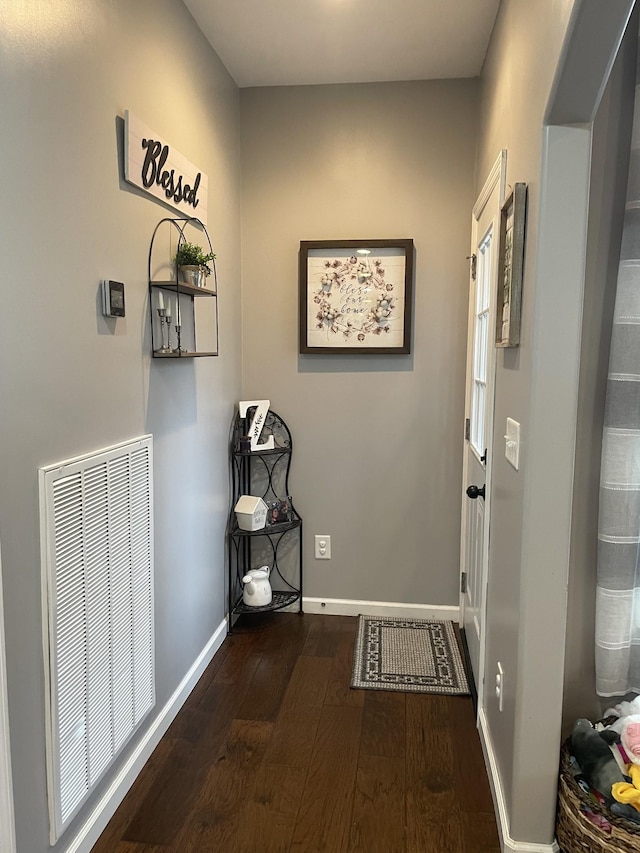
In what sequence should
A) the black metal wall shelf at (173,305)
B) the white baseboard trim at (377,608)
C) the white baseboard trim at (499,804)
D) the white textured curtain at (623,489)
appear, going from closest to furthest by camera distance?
the white textured curtain at (623,489), the white baseboard trim at (499,804), the black metal wall shelf at (173,305), the white baseboard trim at (377,608)

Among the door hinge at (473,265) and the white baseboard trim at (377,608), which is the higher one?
the door hinge at (473,265)

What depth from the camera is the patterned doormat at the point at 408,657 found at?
263cm

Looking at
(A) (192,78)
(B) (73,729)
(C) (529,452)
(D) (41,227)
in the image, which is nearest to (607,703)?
(C) (529,452)

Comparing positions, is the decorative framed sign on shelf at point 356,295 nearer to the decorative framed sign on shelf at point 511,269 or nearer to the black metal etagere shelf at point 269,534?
the black metal etagere shelf at point 269,534

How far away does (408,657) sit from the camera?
284 centimetres

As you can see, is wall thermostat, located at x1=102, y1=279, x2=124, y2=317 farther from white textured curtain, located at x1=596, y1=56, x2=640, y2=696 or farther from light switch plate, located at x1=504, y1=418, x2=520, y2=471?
white textured curtain, located at x1=596, y1=56, x2=640, y2=696

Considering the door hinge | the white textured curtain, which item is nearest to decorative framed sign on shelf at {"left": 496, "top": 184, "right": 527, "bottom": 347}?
the white textured curtain

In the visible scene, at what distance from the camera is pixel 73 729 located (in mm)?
1627

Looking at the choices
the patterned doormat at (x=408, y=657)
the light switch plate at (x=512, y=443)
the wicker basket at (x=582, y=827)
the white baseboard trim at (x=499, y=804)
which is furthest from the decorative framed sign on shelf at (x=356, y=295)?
the wicker basket at (x=582, y=827)

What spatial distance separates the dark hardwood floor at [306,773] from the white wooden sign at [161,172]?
1932 millimetres

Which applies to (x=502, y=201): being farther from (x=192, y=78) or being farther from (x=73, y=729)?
(x=73, y=729)

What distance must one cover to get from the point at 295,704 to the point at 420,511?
1163mm

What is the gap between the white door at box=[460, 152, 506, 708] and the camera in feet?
7.50

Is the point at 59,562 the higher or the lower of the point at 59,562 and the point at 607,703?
the higher
